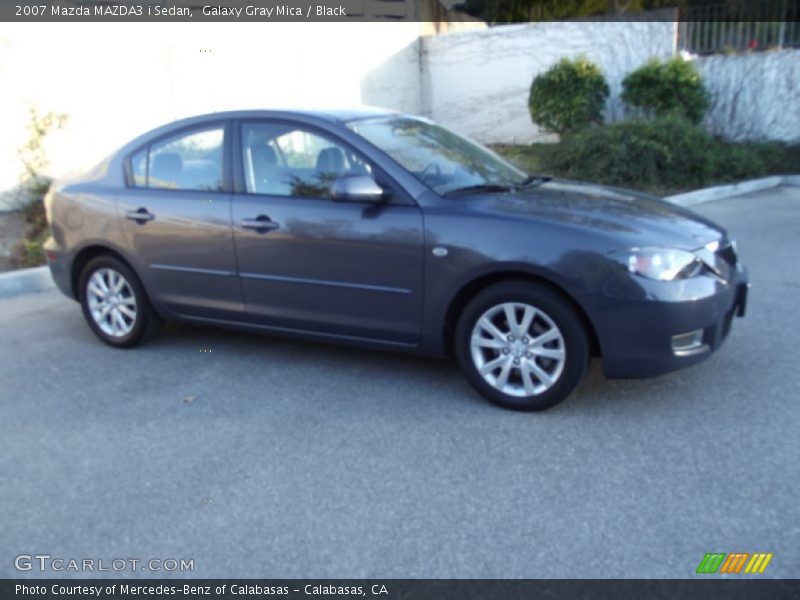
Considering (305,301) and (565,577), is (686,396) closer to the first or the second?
(565,577)

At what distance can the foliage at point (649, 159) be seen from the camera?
10.9 metres

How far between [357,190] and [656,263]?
64.7 inches

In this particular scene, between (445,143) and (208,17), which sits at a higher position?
(208,17)

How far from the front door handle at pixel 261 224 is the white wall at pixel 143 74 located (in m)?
2.92

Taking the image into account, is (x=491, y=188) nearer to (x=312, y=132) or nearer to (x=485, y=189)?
(x=485, y=189)

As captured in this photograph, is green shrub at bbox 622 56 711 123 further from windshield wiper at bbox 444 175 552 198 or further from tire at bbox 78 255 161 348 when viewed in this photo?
tire at bbox 78 255 161 348

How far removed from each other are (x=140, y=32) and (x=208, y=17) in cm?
128

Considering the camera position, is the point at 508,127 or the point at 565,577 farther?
the point at 508,127

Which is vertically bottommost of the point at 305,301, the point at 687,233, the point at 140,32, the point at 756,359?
the point at 756,359

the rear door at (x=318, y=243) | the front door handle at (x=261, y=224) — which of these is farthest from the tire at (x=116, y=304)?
the front door handle at (x=261, y=224)

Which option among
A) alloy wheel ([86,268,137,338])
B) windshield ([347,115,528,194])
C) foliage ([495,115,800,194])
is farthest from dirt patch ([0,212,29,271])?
foliage ([495,115,800,194])

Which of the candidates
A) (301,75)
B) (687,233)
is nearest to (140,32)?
(301,75)
